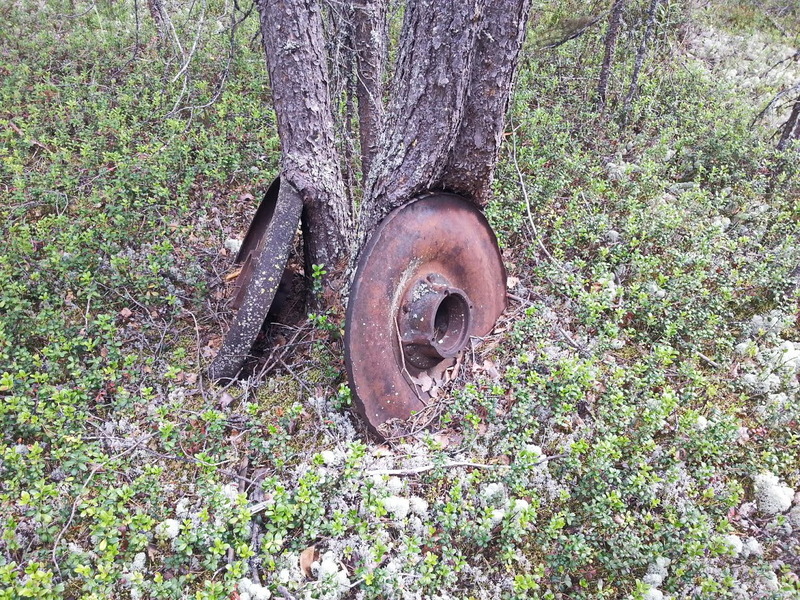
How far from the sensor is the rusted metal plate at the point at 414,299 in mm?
3043

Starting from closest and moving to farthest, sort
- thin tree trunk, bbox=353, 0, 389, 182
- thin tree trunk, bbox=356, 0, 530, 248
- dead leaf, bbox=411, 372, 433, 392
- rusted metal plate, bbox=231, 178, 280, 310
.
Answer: thin tree trunk, bbox=356, 0, 530, 248 → dead leaf, bbox=411, 372, 433, 392 → rusted metal plate, bbox=231, 178, 280, 310 → thin tree trunk, bbox=353, 0, 389, 182

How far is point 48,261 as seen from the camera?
384cm

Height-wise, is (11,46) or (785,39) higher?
(785,39)

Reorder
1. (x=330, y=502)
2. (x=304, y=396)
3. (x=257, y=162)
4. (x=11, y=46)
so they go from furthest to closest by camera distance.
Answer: (x=11, y=46) < (x=257, y=162) < (x=304, y=396) < (x=330, y=502)

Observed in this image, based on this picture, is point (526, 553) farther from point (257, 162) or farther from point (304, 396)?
point (257, 162)

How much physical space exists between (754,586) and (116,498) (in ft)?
10.3

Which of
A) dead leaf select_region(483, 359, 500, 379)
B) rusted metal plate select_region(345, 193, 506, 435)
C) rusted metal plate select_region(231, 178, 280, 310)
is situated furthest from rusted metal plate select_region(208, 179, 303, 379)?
dead leaf select_region(483, 359, 500, 379)

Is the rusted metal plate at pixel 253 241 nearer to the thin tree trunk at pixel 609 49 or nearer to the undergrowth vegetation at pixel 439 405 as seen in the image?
the undergrowth vegetation at pixel 439 405

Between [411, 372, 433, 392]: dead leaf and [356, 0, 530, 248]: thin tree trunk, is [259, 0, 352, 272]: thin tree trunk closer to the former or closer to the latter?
[356, 0, 530, 248]: thin tree trunk

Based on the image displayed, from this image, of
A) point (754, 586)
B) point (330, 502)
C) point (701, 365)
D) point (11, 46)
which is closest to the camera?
point (754, 586)

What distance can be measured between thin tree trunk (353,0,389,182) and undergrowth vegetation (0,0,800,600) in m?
1.18

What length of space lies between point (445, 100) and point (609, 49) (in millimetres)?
4377

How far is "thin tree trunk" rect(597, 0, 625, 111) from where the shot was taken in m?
6.02

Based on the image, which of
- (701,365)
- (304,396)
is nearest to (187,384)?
(304,396)
